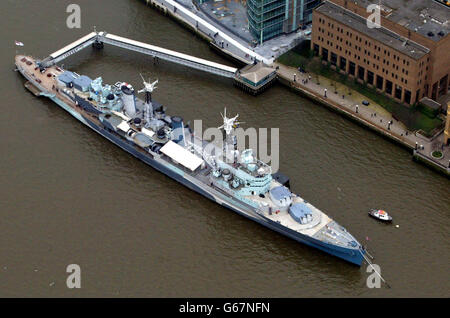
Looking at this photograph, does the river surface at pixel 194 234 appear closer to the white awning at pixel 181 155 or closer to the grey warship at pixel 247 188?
the grey warship at pixel 247 188

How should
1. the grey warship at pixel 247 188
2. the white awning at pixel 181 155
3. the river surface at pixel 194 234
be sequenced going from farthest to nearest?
the white awning at pixel 181 155 → the grey warship at pixel 247 188 → the river surface at pixel 194 234

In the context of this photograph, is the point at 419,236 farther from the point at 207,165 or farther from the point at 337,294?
the point at 207,165

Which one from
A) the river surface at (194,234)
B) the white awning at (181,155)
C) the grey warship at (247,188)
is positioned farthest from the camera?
the white awning at (181,155)

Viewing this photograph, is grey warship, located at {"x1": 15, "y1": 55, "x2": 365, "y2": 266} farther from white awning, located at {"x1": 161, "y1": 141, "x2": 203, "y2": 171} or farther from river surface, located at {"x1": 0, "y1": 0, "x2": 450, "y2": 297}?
river surface, located at {"x1": 0, "y1": 0, "x2": 450, "y2": 297}

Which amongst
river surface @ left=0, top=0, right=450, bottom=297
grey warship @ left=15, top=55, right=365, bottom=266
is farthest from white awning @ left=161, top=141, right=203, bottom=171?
river surface @ left=0, top=0, right=450, bottom=297

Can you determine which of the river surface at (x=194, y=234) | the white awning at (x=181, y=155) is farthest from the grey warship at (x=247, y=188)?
the river surface at (x=194, y=234)

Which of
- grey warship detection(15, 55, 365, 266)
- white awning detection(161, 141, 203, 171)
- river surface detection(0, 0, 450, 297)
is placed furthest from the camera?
white awning detection(161, 141, 203, 171)

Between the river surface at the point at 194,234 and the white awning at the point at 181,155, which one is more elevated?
the white awning at the point at 181,155
